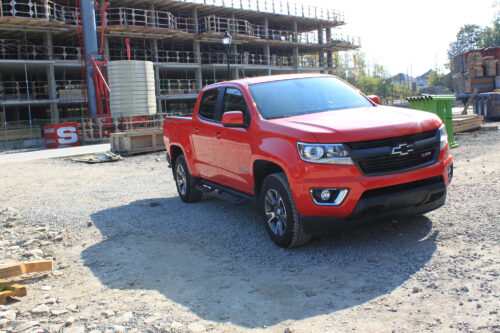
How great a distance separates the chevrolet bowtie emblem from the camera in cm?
436

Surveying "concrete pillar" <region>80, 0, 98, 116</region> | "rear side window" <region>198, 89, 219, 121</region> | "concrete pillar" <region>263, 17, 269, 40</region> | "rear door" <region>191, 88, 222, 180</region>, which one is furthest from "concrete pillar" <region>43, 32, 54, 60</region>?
"rear door" <region>191, 88, 222, 180</region>

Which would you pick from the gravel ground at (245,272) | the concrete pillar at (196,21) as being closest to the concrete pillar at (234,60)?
the concrete pillar at (196,21)

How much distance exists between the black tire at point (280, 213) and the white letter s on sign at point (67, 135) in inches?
790

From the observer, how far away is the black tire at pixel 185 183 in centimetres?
746

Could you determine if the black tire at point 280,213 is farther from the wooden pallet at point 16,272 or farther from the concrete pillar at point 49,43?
the concrete pillar at point 49,43

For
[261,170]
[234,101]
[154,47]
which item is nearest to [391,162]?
[261,170]

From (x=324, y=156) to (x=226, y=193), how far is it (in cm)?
222

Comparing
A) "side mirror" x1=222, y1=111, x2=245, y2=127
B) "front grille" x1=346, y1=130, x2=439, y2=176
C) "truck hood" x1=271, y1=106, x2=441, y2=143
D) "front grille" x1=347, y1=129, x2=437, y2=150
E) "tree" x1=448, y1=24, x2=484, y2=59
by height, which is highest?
"tree" x1=448, y1=24, x2=484, y2=59

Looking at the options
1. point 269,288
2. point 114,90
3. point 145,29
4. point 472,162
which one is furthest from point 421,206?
point 145,29

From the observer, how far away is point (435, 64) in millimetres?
93812

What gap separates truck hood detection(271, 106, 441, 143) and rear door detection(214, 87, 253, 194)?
1.78 feet

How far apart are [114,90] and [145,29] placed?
15718 mm

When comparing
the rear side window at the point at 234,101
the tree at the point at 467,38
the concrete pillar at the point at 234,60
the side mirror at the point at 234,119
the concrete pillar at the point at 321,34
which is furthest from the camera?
the tree at the point at 467,38

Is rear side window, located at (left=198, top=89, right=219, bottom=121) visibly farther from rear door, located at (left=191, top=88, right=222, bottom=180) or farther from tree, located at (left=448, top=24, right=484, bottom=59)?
tree, located at (left=448, top=24, right=484, bottom=59)
